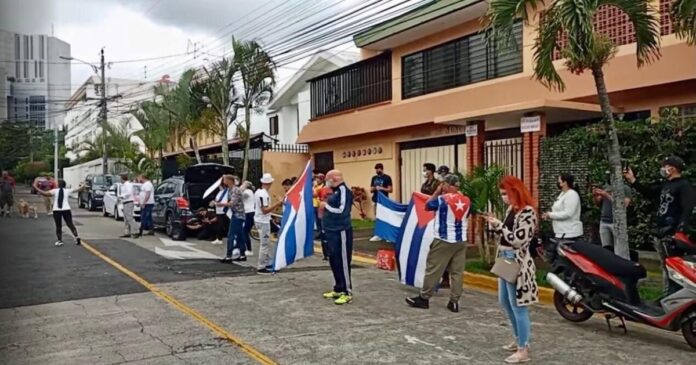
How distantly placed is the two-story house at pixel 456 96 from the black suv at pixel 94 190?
10550 mm

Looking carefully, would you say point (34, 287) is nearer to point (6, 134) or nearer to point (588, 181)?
point (6, 134)

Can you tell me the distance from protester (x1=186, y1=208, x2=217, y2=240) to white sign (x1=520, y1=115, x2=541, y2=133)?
8.03 metres

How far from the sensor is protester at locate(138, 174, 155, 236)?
1659cm

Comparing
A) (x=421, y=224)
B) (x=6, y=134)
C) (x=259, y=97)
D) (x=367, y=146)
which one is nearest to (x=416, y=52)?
(x=367, y=146)

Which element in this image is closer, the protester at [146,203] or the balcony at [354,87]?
the protester at [146,203]

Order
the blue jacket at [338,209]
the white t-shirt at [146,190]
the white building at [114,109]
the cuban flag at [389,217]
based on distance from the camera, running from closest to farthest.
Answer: the blue jacket at [338,209], the cuban flag at [389,217], the white t-shirt at [146,190], the white building at [114,109]

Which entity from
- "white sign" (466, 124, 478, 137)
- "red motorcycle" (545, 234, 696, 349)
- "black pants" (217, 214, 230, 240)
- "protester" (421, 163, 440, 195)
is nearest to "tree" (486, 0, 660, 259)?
"red motorcycle" (545, 234, 696, 349)

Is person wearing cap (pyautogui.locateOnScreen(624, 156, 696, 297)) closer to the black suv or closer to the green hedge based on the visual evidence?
the green hedge

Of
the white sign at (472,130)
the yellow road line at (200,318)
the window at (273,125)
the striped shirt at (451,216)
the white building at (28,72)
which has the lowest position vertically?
the yellow road line at (200,318)

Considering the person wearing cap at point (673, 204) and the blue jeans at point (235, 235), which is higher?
the person wearing cap at point (673, 204)

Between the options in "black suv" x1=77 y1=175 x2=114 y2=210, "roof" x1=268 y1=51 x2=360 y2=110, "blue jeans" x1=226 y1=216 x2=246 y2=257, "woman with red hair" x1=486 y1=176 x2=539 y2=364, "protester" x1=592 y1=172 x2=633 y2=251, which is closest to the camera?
"woman with red hair" x1=486 y1=176 x2=539 y2=364

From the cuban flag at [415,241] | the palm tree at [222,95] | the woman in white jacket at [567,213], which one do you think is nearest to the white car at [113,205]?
the palm tree at [222,95]

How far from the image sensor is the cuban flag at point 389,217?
10.1 metres

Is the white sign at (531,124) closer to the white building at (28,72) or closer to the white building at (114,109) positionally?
the white building at (28,72)
